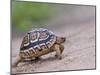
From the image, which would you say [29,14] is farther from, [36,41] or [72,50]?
[72,50]

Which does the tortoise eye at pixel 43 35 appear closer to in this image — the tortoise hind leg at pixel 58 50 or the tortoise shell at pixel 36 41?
the tortoise shell at pixel 36 41

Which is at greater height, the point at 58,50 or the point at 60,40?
the point at 60,40

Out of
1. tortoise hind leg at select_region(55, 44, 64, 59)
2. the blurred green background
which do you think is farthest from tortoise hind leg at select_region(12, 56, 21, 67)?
tortoise hind leg at select_region(55, 44, 64, 59)

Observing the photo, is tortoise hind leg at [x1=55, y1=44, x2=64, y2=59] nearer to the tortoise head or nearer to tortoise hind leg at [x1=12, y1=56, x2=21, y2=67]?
the tortoise head

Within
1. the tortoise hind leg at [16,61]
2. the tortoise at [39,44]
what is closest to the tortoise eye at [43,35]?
the tortoise at [39,44]

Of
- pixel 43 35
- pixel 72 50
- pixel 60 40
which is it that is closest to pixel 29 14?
pixel 43 35

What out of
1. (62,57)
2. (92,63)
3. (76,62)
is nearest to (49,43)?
(62,57)
